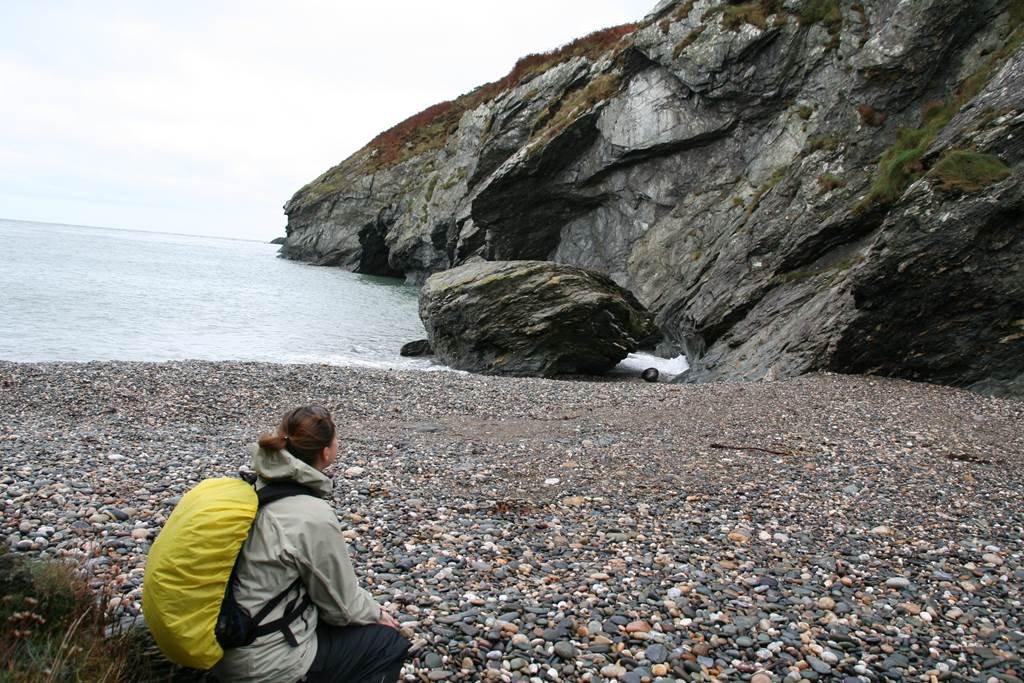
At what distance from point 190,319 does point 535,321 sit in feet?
74.0

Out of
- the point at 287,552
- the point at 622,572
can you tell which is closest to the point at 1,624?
the point at 287,552

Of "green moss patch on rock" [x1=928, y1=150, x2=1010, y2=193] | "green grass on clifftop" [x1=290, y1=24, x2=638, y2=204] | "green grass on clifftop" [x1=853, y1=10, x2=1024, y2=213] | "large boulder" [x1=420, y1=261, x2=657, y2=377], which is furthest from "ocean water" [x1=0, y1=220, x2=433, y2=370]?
"green grass on clifftop" [x1=290, y1=24, x2=638, y2=204]

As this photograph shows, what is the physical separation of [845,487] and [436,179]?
231 ft

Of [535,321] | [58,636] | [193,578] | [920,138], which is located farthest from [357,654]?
[920,138]

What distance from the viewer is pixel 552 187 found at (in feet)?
134

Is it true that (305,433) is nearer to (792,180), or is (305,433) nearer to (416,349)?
(792,180)

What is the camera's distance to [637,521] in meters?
8.33

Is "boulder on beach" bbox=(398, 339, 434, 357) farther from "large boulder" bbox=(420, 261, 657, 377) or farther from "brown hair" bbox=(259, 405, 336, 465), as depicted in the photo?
"brown hair" bbox=(259, 405, 336, 465)

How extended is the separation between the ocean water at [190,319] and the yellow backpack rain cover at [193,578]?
1018 inches

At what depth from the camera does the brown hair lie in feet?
13.9

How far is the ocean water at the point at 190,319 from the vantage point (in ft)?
95.3

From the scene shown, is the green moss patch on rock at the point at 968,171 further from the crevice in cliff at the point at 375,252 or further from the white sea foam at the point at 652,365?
the crevice in cliff at the point at 375,252

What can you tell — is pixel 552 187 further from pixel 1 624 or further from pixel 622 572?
pixel 1 624

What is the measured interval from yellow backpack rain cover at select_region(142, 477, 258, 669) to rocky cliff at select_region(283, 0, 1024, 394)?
1768cm
